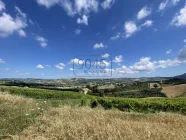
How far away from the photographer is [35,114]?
20.3 feet

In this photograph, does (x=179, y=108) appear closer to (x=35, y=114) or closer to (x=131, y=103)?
(x=131, y=103)

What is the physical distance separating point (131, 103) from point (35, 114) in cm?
1014

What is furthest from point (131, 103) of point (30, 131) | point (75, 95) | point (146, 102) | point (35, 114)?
point (30, 131)

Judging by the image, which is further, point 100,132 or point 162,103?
point 162,103

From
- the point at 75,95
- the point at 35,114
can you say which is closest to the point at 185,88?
the point at 75,95

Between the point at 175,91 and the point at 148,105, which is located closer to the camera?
the point at 148,105

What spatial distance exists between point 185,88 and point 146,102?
87.8 feet

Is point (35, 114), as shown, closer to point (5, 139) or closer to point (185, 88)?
point (5, 139)

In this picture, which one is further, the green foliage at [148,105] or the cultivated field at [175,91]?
the cultivated field at [175,91]

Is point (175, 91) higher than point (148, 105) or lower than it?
higher

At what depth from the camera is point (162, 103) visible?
1427cm

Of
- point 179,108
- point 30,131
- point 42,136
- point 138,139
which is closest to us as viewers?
point 138,139

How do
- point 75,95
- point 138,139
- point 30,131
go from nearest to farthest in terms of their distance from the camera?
1. point 138,139
2. point 30,131
3. point 75,95

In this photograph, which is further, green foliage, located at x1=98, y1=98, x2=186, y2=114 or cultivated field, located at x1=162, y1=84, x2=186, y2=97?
cultivated field, located at x1=162, y1=84, x2=186, y2=97
